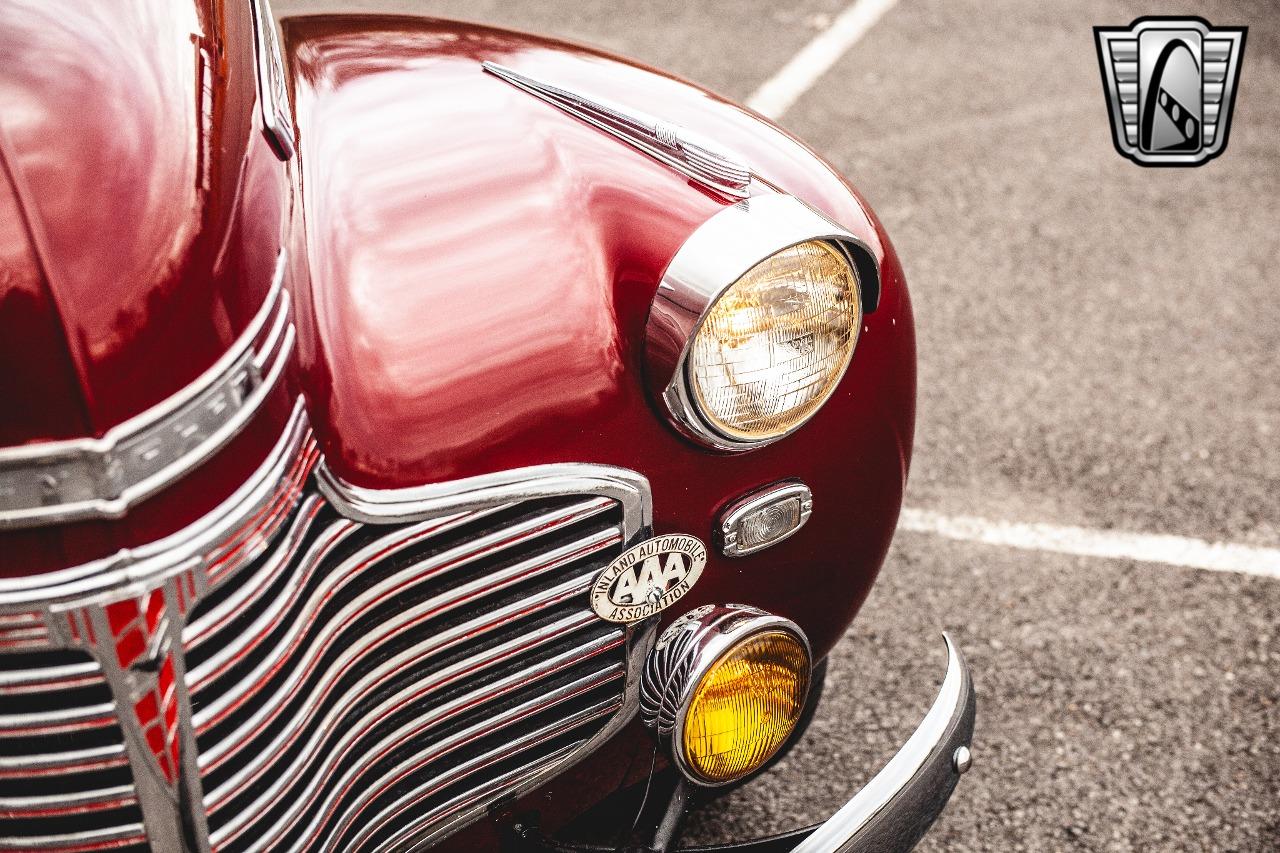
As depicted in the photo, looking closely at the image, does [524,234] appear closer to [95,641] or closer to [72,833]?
[95,641]

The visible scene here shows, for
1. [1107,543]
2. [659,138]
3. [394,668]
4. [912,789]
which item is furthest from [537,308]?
[1107,543]

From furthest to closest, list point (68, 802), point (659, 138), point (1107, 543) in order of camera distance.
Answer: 1. point (1107, 543)
2. point (659, 138)
3. point (68, 802)

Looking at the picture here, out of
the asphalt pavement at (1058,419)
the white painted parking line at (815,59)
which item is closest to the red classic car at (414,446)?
the asphalt pavement at (1058,419)

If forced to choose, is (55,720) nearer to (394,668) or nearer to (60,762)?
(60,762)

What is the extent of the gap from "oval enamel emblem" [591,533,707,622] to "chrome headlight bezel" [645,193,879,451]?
0.47ft

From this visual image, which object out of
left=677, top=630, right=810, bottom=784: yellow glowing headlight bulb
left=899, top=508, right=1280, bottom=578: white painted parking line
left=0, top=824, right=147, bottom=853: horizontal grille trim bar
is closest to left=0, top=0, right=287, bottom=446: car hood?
left=0, top=824, right=147, bottom=853: horizontal grille trim bar

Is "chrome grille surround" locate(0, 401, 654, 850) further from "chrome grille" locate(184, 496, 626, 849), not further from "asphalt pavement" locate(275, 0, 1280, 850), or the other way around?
"asphalt pavement" locate(275, 0, 1280, 850)

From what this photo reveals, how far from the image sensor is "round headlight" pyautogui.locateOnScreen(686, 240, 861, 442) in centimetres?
151

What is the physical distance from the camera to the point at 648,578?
5.08 feet

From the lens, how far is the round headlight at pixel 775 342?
59.6 inches

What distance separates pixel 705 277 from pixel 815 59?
4.07 m

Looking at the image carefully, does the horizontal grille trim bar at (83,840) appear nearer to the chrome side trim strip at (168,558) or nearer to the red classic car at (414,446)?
the red classic car at (414,446)

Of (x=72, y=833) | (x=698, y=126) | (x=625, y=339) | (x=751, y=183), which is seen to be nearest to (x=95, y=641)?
(x=72, y=833)

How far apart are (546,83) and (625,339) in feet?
1.77
